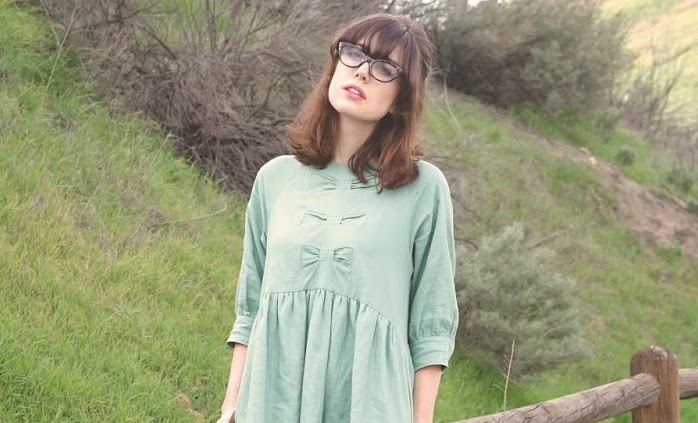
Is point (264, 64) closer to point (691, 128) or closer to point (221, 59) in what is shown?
point (221, 59)

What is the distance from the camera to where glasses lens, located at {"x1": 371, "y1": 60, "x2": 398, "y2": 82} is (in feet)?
7.54

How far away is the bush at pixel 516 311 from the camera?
24.9 feet

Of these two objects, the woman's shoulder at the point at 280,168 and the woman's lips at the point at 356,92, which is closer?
the woman's lips at the point at 356,92

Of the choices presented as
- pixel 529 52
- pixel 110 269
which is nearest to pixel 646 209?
pixel 529 52

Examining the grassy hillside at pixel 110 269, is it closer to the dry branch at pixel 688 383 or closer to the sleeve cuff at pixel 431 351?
the dry branch at pixel 688 383

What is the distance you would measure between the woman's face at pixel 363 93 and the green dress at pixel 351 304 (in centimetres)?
15

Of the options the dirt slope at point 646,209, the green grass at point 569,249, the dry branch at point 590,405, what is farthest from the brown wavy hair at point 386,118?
the dirt slope at point 646,209

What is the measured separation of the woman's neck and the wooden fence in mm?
2404

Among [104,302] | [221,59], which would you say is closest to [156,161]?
[221,59]

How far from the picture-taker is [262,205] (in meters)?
2.47

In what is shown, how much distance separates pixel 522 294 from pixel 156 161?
3141 millimetres

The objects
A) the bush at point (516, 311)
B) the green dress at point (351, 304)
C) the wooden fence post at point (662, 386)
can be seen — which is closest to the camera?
the green dress at point (351, 304)

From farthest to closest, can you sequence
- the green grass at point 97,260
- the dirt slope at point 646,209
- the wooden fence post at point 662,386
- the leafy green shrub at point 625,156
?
the leafy green shrub at point 625,156 → the dirt slope at point 646,209 → the wooden fence post at point 662,386 → the green grass at point 97,260

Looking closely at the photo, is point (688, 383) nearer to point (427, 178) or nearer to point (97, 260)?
point (97, 260)
